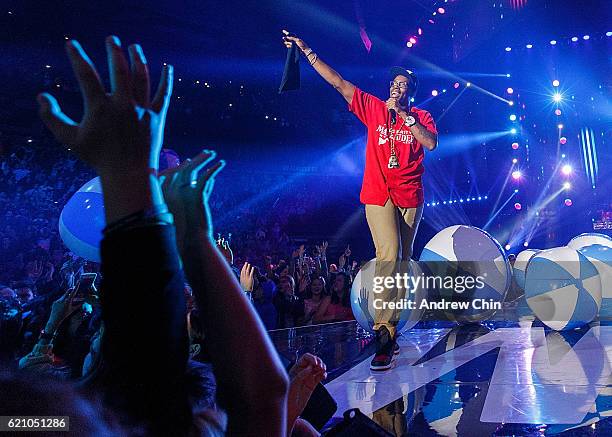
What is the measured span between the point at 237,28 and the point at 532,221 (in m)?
10.4

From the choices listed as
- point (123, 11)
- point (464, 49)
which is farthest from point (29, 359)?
point (464, 49)

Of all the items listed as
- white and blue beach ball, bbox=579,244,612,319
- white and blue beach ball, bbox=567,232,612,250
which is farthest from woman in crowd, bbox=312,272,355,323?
white and blue beach ball, bbox=579,244,612,319

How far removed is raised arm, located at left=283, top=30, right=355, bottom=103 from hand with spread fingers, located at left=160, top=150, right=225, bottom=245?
280 cm

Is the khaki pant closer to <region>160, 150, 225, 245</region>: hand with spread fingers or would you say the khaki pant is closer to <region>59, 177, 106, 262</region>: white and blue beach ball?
<region>59, 177, 106, 262</region>: white and blue beach ball

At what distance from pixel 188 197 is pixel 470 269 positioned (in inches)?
189

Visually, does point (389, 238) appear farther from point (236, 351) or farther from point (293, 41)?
point (236, 351)

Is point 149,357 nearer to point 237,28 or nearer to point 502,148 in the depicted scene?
point 237,28

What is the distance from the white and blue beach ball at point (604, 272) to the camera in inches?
202

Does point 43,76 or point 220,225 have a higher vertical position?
point 43,76

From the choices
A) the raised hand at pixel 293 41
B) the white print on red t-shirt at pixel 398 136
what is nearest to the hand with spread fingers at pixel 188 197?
the raised hand at pixel 293 41

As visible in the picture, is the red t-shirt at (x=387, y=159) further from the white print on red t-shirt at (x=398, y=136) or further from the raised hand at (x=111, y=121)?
the raised hand at (x=111, y=121)

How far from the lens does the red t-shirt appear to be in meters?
3.87

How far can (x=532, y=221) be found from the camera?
15.5 m

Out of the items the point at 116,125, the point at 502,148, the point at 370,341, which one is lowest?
the point at 370,341
